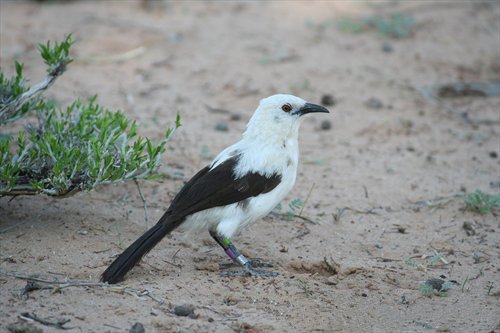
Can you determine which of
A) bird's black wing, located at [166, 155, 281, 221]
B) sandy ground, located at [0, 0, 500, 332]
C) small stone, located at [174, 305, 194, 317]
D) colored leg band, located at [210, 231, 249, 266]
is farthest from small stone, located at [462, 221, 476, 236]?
small stone, located at [174, 305, 194, 317]

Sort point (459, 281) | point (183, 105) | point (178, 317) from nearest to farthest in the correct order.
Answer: point (178, 317) < point (459, 281) < point (183, 105)

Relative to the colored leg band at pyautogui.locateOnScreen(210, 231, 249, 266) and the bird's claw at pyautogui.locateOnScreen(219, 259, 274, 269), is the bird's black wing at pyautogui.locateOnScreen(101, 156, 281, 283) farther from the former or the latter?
the bird's claw at pyautogui.locateOnScreen(219, 259, 274, 269)

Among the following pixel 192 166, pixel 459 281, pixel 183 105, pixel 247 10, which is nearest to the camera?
pixel 459 281

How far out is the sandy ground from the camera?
4.48 meters

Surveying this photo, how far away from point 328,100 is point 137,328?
477 centimetres

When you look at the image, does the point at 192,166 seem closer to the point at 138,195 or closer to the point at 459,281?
the point at 138,195

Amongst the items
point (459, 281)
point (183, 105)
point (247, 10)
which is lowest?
point (459, 281)

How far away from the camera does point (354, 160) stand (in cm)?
707

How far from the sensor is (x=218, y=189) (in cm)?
502

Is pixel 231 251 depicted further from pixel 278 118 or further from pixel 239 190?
pixel 278 118

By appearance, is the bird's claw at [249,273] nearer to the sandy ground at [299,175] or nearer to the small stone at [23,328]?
the sandy ground at [299,175]

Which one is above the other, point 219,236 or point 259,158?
point 259,158

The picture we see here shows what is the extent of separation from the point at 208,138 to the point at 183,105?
92 centimetres

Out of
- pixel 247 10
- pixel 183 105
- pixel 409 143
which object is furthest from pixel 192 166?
pixel 247 10
